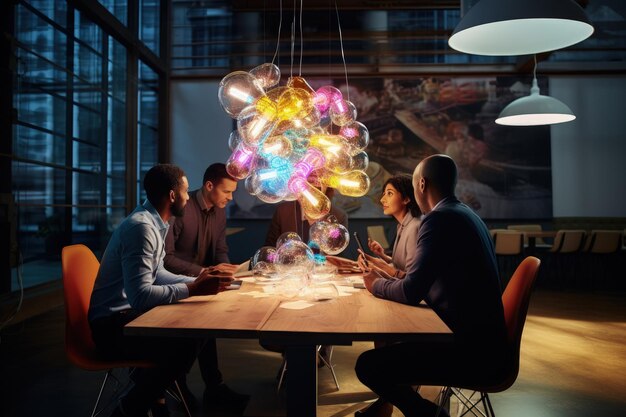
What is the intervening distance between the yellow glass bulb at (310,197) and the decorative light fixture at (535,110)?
3.35 metres

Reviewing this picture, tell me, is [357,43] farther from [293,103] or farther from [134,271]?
[134,271]

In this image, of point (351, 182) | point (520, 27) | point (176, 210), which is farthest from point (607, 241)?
point (176, 210)

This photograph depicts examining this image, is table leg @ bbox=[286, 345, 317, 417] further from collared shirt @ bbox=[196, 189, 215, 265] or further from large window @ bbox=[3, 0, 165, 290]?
large window @ bbox=[3, 0, 165, 290]

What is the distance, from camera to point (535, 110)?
514cm

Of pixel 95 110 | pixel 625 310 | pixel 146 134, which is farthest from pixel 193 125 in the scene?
pixel 625 310

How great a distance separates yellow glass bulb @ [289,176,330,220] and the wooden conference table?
0.94m

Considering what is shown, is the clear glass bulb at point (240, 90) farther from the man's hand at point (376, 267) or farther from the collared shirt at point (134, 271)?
the man's hand at point (376, 267)

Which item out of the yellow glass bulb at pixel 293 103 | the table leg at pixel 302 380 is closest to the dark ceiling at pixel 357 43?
the yellow glass bulb at pixel 293 103

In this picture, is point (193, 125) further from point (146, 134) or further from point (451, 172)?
point (451, 172)

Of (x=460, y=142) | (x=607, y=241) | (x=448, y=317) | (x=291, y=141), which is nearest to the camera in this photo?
(x=448, y=317)

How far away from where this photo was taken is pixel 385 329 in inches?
65.6

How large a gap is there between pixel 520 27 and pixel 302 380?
200cm

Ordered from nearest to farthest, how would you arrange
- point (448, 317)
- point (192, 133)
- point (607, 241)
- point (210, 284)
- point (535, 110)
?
point (448, 317) < point (210, 284) < point (535, 110) < point (607, 241) < point (192, 133)

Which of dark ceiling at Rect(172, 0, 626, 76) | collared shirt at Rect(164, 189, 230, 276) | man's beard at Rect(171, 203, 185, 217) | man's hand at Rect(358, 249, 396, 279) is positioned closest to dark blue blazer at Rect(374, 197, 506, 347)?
man's hand at Rect(358, 249, 396, 279)
